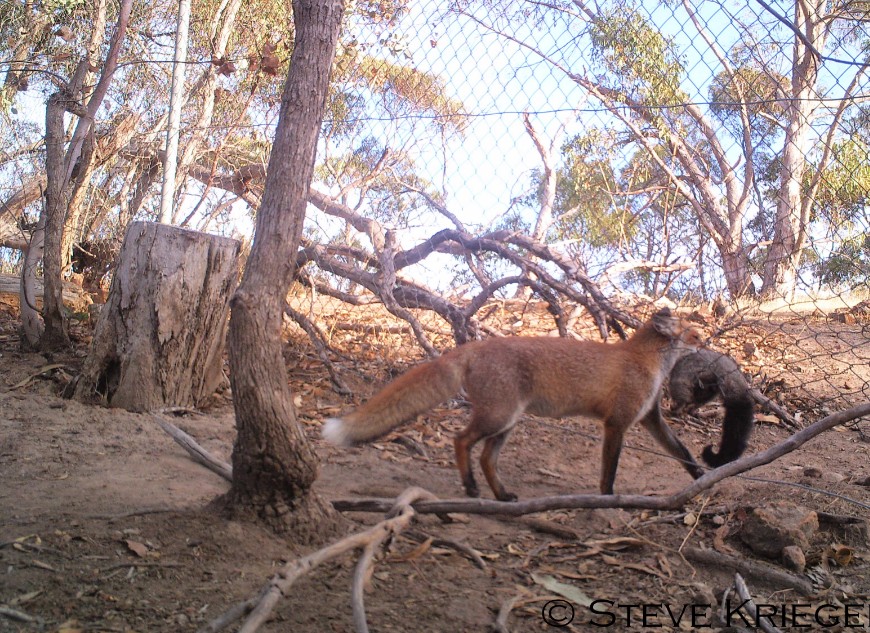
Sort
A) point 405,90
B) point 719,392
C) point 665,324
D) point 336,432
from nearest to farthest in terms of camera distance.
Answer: point 336,432 → point 665,324 → point 719,392 → point 405,90

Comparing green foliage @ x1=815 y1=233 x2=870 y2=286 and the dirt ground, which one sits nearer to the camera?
the dirt ground

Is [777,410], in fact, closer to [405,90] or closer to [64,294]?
[405,90]

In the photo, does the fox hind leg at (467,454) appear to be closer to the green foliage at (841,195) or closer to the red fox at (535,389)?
the red fox at (535,389)

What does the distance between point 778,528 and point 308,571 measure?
2094 mm

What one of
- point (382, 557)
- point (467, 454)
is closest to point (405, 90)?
point (467, 454)

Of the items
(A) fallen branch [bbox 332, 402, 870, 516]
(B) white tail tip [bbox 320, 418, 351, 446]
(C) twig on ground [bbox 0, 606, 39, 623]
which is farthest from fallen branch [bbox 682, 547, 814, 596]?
(C) twig on ground [bbox 0, 606, 39, 623]

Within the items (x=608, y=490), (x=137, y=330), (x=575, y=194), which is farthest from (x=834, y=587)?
(x=575, y=194)

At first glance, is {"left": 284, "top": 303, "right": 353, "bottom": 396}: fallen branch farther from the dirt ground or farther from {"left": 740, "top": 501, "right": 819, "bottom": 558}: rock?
{"left": 740, "top": 501, "right": 819, "bottom": 558}: rock

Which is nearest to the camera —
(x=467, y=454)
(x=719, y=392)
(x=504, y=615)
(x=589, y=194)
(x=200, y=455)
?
(x=504, y=615)

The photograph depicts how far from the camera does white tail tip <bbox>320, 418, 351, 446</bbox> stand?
142 inches

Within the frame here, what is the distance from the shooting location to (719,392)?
512 cm

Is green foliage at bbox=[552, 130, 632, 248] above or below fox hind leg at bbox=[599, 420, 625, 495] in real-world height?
above

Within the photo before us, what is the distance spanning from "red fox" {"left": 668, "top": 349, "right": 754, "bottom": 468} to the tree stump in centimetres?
342

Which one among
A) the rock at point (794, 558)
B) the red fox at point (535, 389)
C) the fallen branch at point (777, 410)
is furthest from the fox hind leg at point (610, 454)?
the fallen branch at point (777, 410)
